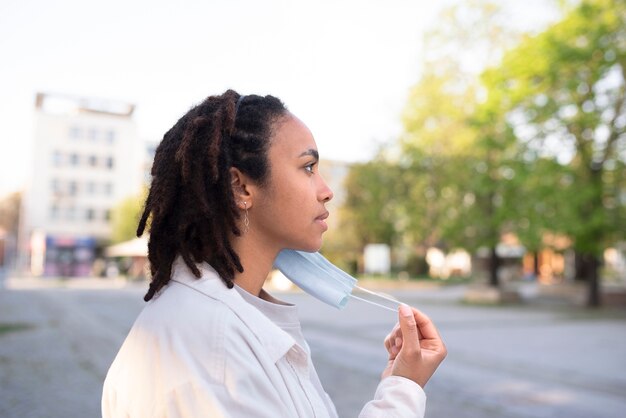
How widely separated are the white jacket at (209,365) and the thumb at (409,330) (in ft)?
0.33

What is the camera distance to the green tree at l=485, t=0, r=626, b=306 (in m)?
19.5

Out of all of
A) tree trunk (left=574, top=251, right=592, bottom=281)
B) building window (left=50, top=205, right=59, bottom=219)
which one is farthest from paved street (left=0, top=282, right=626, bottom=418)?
building window (left=50, top=205, right=59, bottom=219)

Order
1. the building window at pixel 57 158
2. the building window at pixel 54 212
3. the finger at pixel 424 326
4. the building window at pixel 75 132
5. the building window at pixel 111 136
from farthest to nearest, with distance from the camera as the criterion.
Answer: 1. the building window at pixel 111 136
2. the building window at pixel 75 132
3. the building window at pixel 57 158
4. the building window at pixel 54 212
5. the finger at pixel 424 326

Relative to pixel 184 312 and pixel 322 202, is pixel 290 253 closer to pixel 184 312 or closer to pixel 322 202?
pixel 322 202

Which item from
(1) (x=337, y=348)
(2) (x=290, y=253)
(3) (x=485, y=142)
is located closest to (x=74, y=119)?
(3) (x=485, y=142)

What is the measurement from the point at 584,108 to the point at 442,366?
14.5m

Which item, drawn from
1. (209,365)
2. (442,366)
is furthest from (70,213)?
(209,365)

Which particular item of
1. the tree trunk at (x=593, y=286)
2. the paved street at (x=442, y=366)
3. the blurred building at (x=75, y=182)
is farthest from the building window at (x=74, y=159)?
the tree trunk at (x=593, y=286)

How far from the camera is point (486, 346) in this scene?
11.1 meters

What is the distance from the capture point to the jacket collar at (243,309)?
3.77ft

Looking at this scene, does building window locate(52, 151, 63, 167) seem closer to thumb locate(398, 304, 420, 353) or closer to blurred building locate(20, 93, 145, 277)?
blurred building locate(20, 93, 145, 277)

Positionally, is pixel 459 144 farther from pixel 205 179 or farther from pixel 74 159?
pixel 74 159

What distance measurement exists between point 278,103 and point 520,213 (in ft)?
67.6

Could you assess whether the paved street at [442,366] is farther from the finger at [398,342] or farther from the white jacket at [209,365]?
the white jacket at [209,365]
